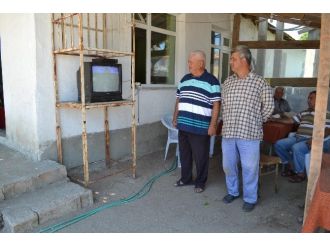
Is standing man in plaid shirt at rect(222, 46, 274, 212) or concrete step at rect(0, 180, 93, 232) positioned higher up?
standing man in plaid shirt at rect(222, 46, 274, 212)

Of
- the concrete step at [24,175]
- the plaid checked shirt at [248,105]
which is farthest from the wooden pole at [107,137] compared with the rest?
the plaid checked shirt at [248,105]

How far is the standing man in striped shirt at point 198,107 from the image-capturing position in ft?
11.9

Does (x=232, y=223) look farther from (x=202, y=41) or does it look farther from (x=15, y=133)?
(x=202, y=41)

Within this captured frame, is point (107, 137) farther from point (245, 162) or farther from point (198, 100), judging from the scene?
point (245, 162)

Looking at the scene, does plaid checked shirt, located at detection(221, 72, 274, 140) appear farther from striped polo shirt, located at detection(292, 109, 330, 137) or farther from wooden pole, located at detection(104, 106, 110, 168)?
wooden pole, located at detection(104, 106, 110, 168)

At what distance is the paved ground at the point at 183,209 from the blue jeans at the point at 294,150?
28 centimetres

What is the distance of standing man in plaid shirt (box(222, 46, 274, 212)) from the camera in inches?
125

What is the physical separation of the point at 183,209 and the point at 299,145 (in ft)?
6.15

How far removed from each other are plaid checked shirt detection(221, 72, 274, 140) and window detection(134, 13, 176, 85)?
8.37ft

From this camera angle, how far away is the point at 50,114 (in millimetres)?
4035

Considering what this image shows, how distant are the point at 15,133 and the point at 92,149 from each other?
1.09 m

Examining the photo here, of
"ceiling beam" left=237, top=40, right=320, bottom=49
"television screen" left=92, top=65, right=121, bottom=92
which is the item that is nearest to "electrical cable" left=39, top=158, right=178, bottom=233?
"television screen" left=92, top=65, right=121, bottom=92

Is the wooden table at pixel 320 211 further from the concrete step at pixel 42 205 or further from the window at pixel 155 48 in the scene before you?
the window at pixel 155 48
